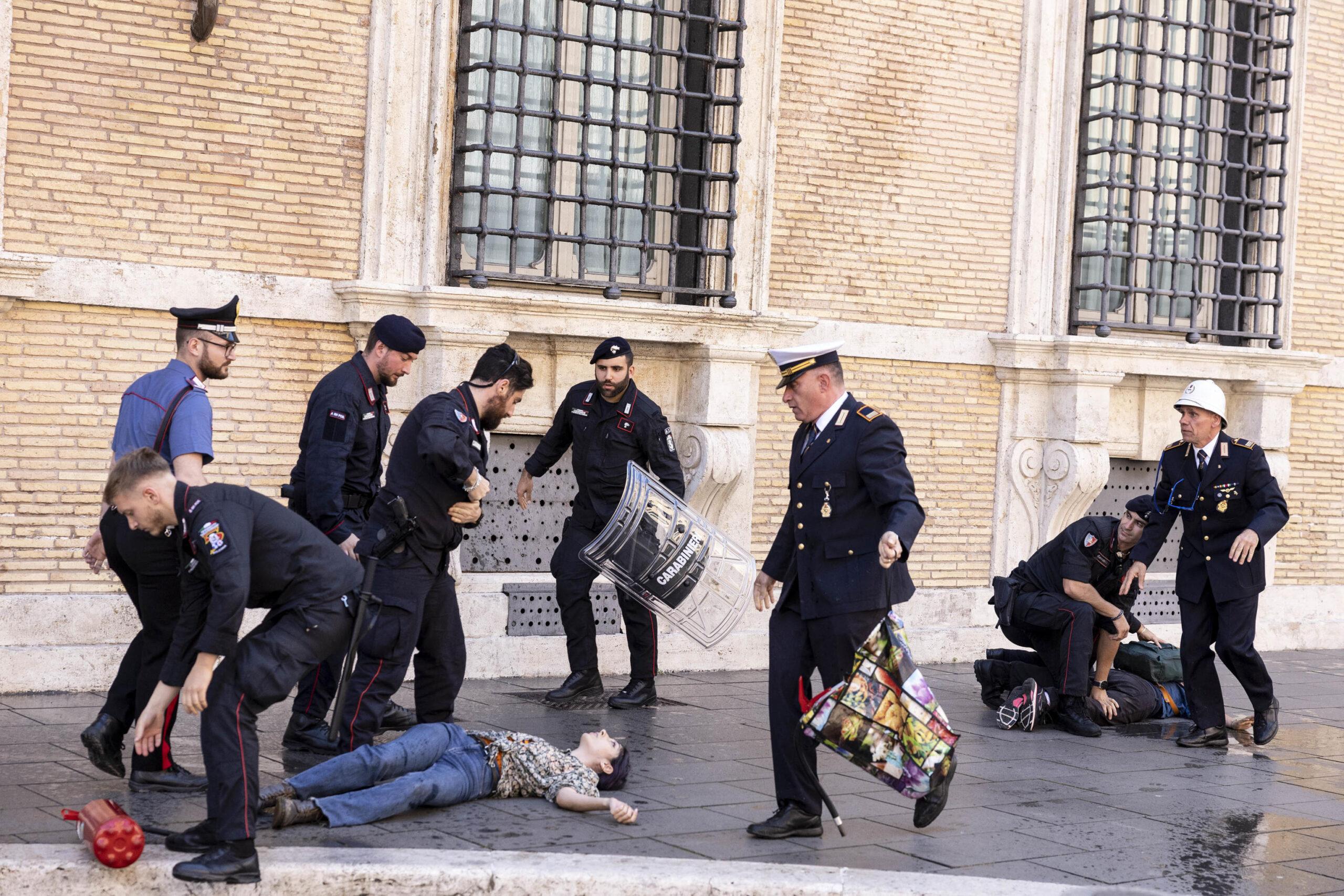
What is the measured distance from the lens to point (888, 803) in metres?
6.72

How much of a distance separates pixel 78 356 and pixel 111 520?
263 cm

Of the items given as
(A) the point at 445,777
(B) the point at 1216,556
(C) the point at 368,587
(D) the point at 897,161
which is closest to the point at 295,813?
(A) the point at 445,777

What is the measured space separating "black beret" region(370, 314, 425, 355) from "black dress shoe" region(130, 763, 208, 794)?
2089mm

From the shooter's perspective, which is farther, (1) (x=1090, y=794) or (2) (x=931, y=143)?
(2) (x=931, y=143)

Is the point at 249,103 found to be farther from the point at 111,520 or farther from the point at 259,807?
the point at 259,807

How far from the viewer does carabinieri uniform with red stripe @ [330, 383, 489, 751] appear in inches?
265

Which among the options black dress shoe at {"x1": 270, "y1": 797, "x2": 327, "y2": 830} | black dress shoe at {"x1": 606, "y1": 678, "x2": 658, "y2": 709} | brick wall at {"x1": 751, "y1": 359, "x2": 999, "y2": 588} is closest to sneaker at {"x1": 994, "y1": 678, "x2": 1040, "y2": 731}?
black dress shoe at {"x1": 606, "y1": 678, "x2": 658, "y2": 709}

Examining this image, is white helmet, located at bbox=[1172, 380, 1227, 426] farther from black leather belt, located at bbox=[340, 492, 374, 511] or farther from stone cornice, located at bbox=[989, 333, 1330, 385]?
black leather belt, located at bbox=[340, 492, 374, 511]

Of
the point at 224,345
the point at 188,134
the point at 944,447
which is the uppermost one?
the point at 188,134

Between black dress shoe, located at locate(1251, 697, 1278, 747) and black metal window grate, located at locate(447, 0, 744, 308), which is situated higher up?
black metal window grate, located at locate(447, 0, 744, 308)

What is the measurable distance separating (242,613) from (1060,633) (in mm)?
5212

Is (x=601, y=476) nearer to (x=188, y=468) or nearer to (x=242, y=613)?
(x=188, y=468)

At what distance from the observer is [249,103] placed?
8906 mm

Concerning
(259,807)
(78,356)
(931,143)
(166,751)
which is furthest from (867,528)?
(931,143)
